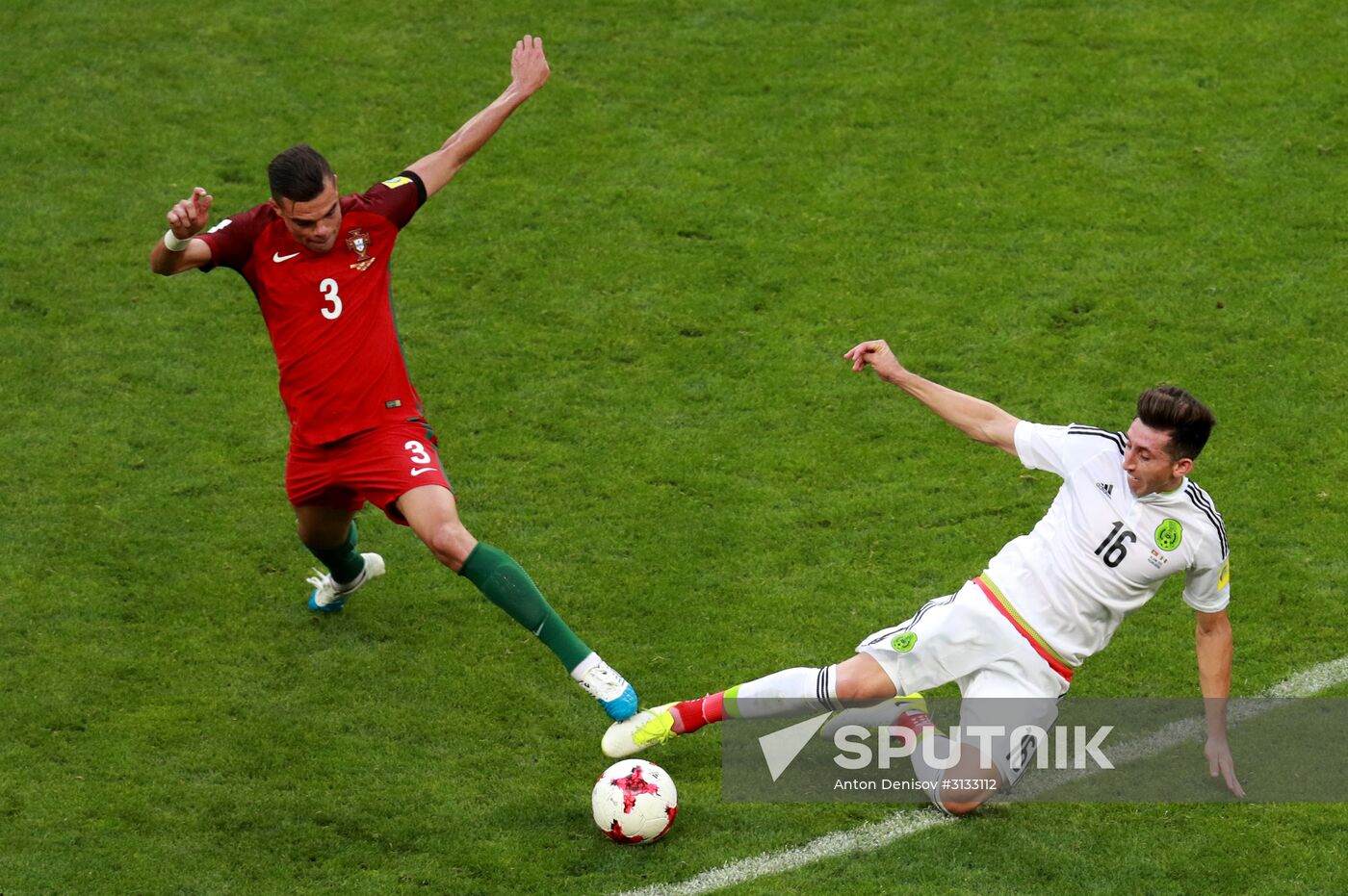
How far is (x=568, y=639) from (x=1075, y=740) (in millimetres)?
2275

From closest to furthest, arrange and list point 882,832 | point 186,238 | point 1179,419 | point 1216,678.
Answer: point 1179,419 → point 1216,678 → point 882,832 → point 186,238

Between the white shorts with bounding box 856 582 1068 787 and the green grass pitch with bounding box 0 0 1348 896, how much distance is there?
17.6 inches

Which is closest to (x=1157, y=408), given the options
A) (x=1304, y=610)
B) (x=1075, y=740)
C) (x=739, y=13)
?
(x=1075, y=740)

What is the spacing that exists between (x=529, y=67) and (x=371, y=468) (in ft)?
6.33

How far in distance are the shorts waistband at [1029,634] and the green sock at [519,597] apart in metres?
1.63

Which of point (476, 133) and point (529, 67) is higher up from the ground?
point (529, 67)

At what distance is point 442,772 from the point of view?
665 centimetres

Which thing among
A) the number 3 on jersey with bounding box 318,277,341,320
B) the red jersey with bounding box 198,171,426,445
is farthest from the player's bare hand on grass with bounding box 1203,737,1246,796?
the number 3 on jersey with bounding box 318,277,341,320

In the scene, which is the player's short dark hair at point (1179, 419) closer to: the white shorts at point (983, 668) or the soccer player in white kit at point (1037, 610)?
the soccer player in white kit at point (1037, 610)

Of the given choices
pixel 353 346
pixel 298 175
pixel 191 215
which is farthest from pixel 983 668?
pixel 191 215

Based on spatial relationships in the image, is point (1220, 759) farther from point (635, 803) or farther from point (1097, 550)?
point (635, 803)

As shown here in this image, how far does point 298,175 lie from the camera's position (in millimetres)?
6512

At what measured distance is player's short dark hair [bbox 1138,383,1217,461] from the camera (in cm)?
577

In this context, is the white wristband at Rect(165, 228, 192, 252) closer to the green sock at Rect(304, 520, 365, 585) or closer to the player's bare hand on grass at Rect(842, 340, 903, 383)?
the green sock at Rect(304, 520, 365, 585)
